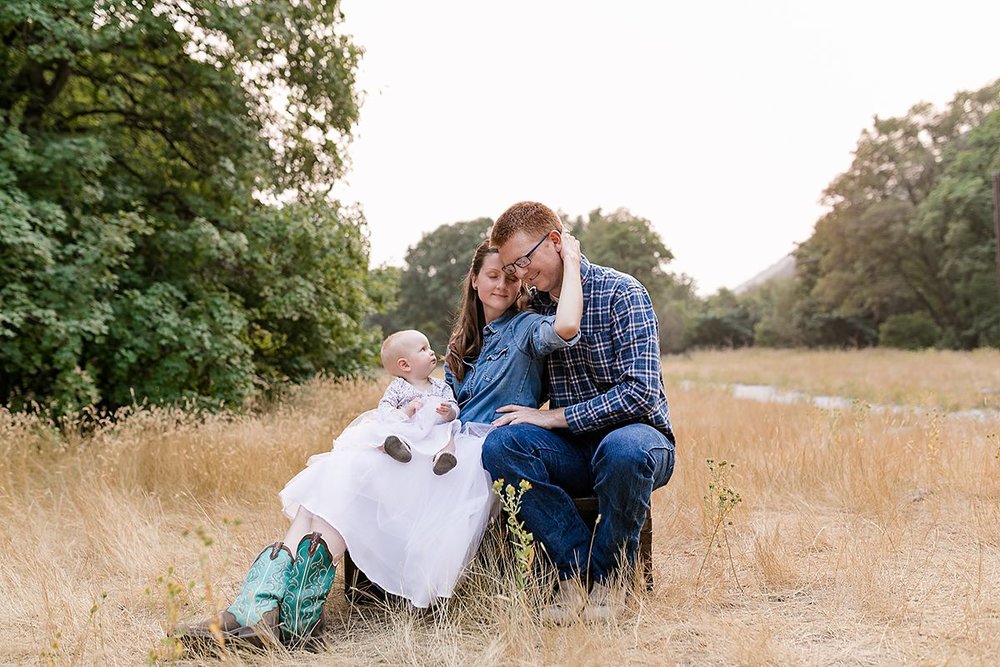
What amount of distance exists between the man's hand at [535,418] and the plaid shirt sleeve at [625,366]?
0.13 feet

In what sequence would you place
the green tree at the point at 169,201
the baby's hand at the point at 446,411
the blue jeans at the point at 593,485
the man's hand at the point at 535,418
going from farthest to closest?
the green tree at the point at 169,201, the baby's hand at the point at 446,411, the man's hand at the point at 535,418, the blue jeans at the point at 593,485

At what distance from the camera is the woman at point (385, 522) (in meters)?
2.91

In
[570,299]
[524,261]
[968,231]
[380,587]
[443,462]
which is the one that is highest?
[968,231]

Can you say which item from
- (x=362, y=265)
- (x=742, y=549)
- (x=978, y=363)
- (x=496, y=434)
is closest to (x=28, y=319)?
(x=362, y=265)

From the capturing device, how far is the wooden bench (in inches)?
129

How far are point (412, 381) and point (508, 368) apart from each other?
488 mm

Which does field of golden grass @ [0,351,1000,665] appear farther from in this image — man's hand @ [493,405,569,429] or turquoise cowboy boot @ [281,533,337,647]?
man's hand @ [493,405,569,429]

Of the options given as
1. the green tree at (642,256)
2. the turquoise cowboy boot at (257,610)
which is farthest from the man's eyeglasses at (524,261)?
the green tree at (642,256)

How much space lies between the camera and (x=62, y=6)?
22.4 ft

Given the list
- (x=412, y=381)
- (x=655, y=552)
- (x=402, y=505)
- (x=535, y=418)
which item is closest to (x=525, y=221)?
(x=535, y=418)

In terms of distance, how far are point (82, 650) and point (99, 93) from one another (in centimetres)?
846

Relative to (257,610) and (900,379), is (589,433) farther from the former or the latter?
(900,379)

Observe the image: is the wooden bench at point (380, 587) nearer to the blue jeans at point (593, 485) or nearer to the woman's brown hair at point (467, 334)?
the blue jeans at point (593, 485)

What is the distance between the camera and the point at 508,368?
346cm
